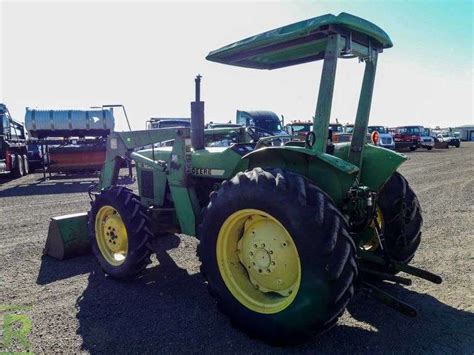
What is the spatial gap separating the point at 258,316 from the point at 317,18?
88.2 inches

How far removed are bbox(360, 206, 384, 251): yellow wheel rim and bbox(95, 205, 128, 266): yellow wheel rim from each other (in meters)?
2.54

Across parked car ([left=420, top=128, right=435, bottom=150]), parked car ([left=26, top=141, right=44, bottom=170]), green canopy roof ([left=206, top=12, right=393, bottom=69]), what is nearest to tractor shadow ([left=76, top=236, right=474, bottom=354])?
green canopy roof ([left=206, top=12, right=393, bottom=69])

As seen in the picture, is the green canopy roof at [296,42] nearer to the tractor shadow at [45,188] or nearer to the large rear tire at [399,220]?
the large rear tire at [399,220]

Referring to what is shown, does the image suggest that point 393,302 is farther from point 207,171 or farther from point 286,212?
point 207,171

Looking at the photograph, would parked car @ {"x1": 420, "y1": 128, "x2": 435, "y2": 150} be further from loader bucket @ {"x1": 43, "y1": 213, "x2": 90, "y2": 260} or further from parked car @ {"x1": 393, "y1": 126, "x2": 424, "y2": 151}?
loader bucket @ {"x1": 43, "y1": 213, "x2": 90, "y2": 260}

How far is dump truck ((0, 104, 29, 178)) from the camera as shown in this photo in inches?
540

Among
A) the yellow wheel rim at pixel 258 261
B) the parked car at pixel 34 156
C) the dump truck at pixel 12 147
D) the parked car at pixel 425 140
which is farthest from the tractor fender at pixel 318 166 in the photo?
the parked car at pixel 425 140

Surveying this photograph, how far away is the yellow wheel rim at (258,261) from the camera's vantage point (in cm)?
305

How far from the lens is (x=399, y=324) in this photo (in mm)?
3324

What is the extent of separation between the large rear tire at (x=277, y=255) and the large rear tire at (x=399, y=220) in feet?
5.04

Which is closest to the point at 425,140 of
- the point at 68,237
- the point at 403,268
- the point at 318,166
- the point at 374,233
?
the point at 374,233

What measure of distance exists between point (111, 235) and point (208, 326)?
6.04 feet

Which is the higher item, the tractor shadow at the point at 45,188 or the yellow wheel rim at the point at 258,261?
the yellow wheel rim at the point at 258,261

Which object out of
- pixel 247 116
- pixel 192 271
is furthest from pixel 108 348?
pixel 247 116
